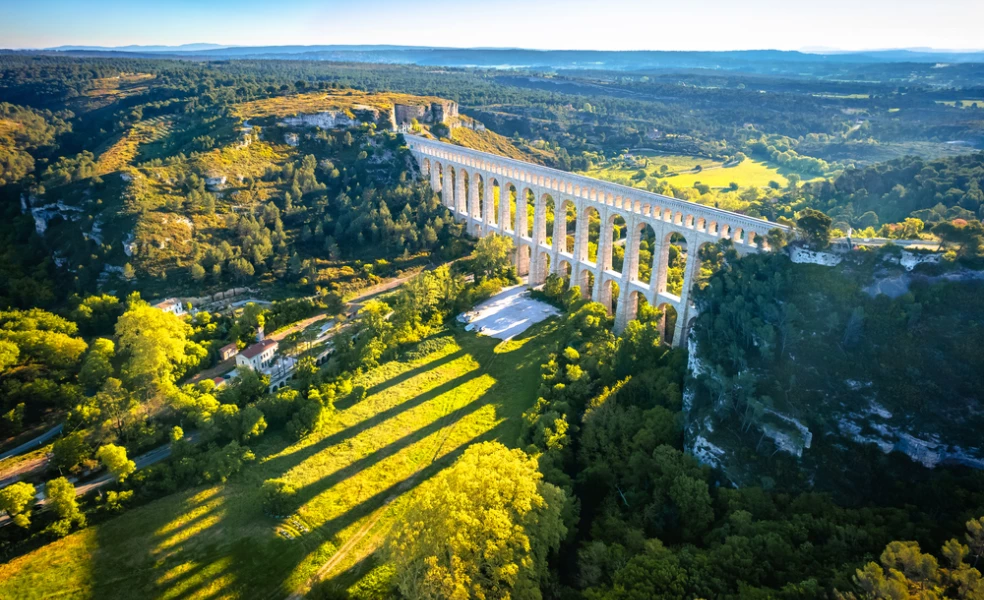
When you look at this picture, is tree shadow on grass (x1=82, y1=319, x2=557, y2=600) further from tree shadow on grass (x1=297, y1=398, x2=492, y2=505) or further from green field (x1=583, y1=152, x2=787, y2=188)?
green field (x1=583, y1=152, x2=787, y2=188)

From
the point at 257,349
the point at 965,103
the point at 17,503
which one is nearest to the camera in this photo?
the point at 17,503

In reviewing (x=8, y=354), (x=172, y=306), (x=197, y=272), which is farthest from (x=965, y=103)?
(x=8, y=354)

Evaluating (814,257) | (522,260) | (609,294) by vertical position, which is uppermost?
(814,257)

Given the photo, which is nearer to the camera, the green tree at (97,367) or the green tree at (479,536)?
the green tree at (479,536)

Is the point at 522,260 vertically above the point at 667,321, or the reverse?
the point at 667,321

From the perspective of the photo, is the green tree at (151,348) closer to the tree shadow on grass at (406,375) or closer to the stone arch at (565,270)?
the tree shadow on grass at (406,375)

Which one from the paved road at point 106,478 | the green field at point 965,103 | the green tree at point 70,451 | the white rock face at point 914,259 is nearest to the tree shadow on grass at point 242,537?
the paved road at point 106,478

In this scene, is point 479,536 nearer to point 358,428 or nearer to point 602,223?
point 358,428
